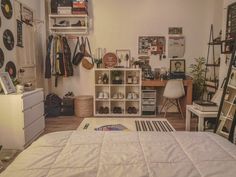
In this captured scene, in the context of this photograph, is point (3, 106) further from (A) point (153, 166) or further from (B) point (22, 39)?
(A) point (153, 166)

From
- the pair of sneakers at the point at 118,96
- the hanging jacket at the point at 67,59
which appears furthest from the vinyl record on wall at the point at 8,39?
the pair of sneakers at the point at 118,96

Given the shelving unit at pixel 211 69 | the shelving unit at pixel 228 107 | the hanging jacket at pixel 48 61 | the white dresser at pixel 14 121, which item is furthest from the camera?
the hanging jacket at pixel 48 61

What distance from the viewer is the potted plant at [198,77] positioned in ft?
14.9

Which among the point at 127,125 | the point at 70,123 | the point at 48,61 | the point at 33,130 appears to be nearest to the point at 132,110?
the point at 127,125

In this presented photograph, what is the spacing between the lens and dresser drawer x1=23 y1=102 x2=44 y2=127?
2.85 m

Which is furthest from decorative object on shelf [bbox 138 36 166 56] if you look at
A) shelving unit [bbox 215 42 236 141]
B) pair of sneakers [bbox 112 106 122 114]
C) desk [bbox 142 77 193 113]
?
shelving unit [bbox 215 42 236 141]

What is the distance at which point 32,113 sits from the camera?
10.0 feet

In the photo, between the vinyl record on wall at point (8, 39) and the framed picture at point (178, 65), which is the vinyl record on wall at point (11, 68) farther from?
the framed picture at point (178, 65)

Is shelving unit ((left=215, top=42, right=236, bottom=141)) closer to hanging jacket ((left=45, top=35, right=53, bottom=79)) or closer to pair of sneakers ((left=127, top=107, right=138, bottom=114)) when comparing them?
pair of sneakers ((left=127, top=107, right=138, bottom=114))

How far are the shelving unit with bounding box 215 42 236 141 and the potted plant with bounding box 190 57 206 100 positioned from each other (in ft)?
5.78

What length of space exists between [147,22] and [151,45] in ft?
1.63

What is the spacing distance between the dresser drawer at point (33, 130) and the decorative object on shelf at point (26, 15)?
1.78 metres

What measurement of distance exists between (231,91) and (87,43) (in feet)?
10.2

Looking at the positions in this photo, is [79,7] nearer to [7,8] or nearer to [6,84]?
[7,8]
